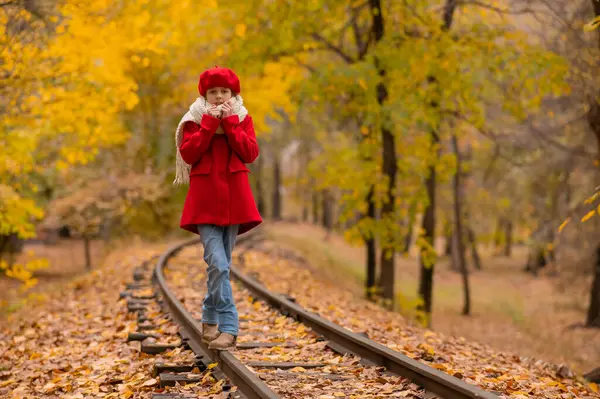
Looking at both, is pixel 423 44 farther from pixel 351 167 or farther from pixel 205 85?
pixel 205 85

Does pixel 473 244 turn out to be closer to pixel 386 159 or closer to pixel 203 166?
pixel 386 159

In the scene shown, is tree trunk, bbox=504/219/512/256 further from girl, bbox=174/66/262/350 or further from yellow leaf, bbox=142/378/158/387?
yellow leaf, bbox=142/378/158/387

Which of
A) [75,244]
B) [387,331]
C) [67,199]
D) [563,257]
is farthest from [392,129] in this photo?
[75,244]

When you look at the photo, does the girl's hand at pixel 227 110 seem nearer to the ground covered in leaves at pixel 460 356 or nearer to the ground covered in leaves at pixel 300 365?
the ground covered in leaves at pixel 300 365

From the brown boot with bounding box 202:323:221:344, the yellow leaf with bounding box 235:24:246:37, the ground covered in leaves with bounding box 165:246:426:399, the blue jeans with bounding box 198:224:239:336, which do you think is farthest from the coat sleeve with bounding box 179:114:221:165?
the yellow leaf with bounding box 235:24:246:37

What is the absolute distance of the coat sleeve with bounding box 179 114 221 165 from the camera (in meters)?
5.59

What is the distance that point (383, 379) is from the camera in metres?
5.23

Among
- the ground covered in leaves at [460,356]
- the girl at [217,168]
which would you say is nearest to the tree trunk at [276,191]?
the ground covered in leaves at [460,356]

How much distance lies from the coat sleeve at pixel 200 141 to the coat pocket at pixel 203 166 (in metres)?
0.08

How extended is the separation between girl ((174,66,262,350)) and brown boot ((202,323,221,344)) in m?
0.10

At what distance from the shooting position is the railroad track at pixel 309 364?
4.84 meters

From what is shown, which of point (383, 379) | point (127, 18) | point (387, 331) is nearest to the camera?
point (383, 379)

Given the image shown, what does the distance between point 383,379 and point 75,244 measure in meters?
44.0

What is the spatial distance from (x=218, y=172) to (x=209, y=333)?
1.44 m
